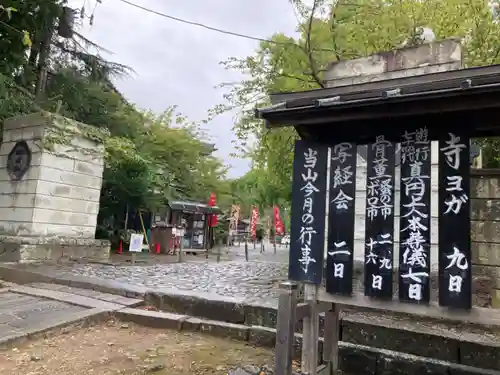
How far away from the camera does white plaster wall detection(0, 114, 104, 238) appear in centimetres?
994

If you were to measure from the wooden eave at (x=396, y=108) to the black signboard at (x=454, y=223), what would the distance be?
0.22 metres

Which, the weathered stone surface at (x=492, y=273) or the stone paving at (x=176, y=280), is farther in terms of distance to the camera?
the stone paving at (x=176, y=280)

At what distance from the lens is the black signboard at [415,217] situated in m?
3.43

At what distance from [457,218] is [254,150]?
408 inches

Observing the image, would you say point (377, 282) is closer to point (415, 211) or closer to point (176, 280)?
point (415, 211)

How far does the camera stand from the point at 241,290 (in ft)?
25.0

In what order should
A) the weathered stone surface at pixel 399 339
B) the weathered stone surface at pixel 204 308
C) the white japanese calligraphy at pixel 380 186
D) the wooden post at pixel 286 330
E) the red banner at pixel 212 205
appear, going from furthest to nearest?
1. the red banner at pixel 212 205
2. the weathered stone surface at pixel 204 308
3. the weathered stone surface at pixel 399 339
4. the white japanese calligraphy at pixel 380 186
5. the wooden post at pixel 286 330

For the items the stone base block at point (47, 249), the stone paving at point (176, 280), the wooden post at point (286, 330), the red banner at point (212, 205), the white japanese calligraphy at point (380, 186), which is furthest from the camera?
the red banner at point (212, 205)

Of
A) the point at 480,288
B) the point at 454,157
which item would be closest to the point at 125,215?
the point at 480,288

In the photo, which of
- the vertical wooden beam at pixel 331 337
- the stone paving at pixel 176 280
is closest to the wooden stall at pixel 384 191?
the vertical wooden beam at pixel 331 337

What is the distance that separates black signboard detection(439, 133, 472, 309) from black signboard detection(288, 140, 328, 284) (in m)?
1.10

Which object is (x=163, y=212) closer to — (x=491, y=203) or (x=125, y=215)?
(x=125, y=215)

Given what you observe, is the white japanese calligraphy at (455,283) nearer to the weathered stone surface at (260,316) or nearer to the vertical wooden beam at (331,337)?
the vertical wooden beam at (331,337)

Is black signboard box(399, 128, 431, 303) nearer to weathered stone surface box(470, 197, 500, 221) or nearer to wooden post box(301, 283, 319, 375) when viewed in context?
wooden post box(301, 283, 319, 375)
